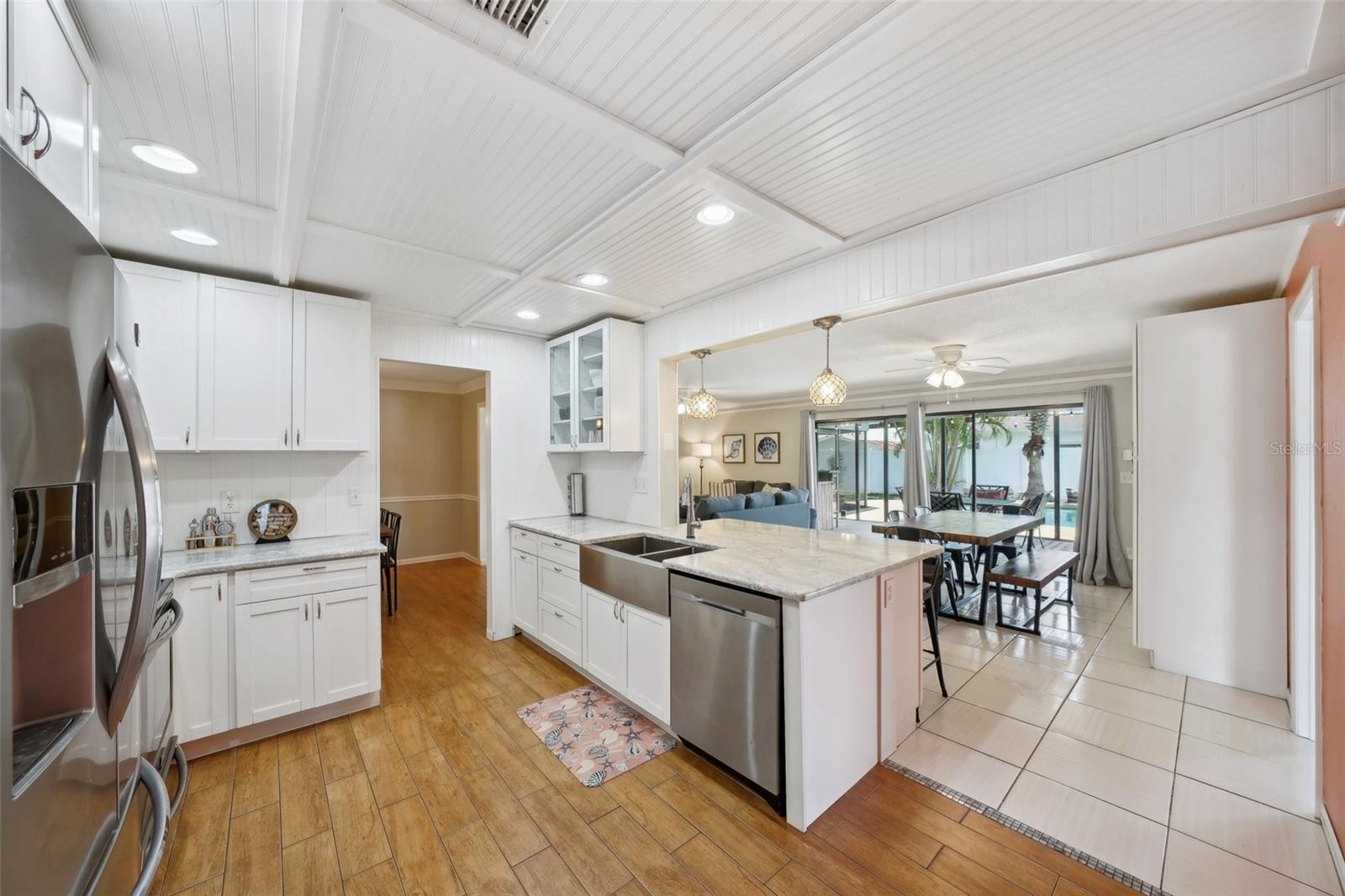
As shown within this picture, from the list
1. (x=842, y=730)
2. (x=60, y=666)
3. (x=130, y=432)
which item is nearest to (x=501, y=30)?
(x=130, y=432)

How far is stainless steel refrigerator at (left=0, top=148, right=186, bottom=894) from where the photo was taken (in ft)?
2.02

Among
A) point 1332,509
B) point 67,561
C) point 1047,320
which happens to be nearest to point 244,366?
point 67,561

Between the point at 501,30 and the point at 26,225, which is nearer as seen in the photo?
the point at 26,225

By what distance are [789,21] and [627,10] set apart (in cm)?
39

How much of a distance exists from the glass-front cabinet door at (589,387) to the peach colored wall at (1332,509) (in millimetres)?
3433

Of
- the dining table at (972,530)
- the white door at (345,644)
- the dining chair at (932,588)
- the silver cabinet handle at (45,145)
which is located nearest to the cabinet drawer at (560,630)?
the white door at (345,644)

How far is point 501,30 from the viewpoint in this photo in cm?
123

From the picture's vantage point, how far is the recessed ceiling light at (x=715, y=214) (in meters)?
2.09

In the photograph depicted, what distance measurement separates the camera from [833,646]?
2.09 meters

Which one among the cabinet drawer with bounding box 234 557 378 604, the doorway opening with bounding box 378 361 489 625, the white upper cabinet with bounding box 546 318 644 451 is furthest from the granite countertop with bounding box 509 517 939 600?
the doorway opening with bounding box 378 361 489 625

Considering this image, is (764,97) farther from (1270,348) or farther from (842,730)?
(1270,348)

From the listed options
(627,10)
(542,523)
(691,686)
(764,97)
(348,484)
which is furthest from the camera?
(542,523)

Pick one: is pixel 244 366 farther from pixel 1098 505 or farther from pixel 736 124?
pixel 1098 505

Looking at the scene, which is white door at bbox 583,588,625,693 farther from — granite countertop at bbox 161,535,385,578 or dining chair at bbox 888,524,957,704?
dining chair at bbox 888,524,957,704
